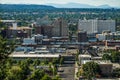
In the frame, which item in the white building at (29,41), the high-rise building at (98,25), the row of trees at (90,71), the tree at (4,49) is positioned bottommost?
the high-rise building at (98,25)

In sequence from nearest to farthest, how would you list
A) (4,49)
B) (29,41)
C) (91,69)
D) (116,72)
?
(4,49) → (91,69) → (116,72) → (29,41)

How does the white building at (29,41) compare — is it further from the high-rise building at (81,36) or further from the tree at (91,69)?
the tree at (91,69)

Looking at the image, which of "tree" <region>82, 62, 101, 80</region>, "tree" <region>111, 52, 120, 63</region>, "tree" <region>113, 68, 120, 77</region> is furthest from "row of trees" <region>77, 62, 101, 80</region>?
"tree" <region>111, 52, 120, 63</region>

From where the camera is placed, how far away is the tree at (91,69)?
2138cm

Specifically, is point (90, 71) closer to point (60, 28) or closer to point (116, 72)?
point (116, 72)

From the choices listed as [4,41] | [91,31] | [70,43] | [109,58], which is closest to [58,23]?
[70,43]

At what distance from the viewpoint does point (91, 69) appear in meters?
22.1

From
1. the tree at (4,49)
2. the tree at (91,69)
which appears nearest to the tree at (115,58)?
the tree at (91,69)

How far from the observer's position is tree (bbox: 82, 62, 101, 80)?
2138cm

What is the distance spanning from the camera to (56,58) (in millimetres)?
28750

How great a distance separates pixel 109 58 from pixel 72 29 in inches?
988

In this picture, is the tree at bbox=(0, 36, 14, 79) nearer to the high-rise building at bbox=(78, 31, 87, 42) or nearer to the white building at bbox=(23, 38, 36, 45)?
the white building at bbox=(23, 38, 36, 45)

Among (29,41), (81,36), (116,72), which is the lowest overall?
(29,41)

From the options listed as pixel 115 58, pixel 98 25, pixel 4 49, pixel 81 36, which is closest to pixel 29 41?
pixel 81 36
